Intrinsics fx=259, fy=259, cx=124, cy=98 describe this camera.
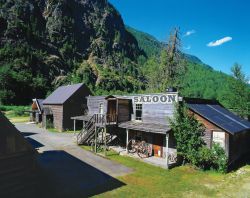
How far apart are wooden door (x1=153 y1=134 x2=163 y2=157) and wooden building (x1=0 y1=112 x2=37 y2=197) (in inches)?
527

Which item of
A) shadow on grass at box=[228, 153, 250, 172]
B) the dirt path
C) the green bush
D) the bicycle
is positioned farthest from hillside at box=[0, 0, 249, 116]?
the green bush

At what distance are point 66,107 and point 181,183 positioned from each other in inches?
1049

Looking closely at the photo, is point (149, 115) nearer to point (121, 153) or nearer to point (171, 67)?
point (121, 153)

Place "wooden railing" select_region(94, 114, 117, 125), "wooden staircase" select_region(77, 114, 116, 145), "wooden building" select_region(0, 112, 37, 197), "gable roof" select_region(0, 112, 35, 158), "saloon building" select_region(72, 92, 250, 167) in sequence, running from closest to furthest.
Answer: "gable roof" select_region(0, 112, 35, 158)
"wooden building" select_region(0, 112, 37, 197)
"saloon building" select_region(72, 92, 250, 167)
"wooden railing" select_region(94, 114, 117, 125)
"wooden staircase" select_region(77, 114, 116, 145)

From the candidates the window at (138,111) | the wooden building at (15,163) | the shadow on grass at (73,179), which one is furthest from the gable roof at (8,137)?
the window at (138,111)

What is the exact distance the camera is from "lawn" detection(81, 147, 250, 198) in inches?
638

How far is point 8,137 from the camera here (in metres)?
12.5

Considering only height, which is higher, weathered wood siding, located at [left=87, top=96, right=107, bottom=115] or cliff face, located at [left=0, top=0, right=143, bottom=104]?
cliff face, located at [left=0, top=0, right=143, bottom=104]

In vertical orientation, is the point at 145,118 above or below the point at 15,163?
above

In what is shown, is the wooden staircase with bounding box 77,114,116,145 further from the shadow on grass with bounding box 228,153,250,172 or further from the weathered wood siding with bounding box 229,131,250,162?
the shadow on grass with bounding box 228,153,250,172

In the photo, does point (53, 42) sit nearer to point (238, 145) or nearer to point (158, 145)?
point (158, 145)


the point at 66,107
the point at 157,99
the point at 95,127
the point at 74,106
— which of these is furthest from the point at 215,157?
the point at 66,107

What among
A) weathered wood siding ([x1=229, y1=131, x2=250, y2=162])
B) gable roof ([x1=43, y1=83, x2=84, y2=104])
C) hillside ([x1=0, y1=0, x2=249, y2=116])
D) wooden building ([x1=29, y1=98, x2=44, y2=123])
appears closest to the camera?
weathered wood siding ([x1=229, y1=131, x2=250, y2=162])

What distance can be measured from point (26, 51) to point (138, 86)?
60074 millimetres
